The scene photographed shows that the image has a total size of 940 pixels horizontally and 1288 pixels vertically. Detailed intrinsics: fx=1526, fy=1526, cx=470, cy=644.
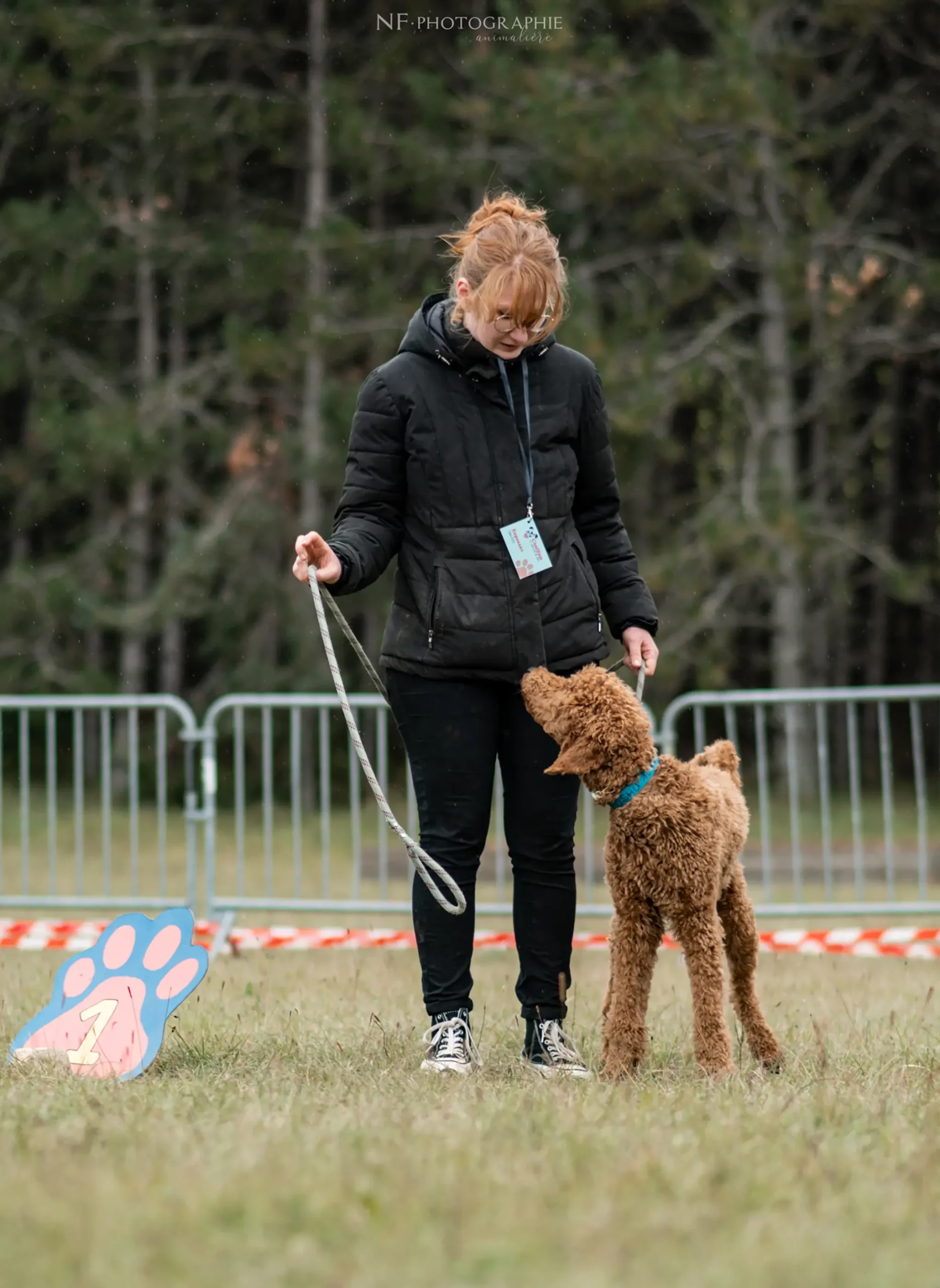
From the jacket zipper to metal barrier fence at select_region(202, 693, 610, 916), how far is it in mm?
1613

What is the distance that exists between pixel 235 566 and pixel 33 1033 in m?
11.5

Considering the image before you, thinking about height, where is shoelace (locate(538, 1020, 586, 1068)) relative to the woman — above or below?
below

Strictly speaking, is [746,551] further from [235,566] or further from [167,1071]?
[167,1071]

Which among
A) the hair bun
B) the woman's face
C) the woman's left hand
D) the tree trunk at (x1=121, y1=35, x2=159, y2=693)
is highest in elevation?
the tree trunk at (x1=121, y1=35, x2=159, y2=693)

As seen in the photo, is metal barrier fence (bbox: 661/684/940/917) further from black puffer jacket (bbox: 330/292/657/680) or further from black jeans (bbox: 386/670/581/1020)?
black puffer jacket (bbox: 330/292/657/680)

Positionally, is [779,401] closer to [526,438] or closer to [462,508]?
[526,438]

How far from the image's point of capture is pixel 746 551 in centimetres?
1243

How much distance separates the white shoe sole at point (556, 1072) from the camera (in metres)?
3.37

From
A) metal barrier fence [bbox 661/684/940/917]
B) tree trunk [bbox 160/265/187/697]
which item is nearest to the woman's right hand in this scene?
metal barrier fence [bbox 661/684/940/917]

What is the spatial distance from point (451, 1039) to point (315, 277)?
469 inches

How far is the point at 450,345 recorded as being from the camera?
360 centimetres

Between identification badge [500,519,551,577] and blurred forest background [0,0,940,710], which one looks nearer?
identification badge [500,519,551,577]

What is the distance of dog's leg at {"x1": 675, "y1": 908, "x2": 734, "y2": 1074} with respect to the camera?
3.38 meters

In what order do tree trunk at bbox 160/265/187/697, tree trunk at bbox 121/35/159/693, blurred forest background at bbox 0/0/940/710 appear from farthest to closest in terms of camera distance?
tree trunk at bbox 160/265/187/697, tree trunk at bbox 121/35/159/693, blurred forest background at bbox 0/0/940/710
